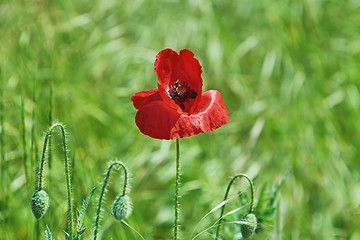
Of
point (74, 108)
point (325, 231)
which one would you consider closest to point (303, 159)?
point (325, 231)

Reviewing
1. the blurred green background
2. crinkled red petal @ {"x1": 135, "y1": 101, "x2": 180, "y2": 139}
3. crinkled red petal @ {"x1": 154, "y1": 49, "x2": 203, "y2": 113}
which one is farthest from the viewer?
the blurred green background

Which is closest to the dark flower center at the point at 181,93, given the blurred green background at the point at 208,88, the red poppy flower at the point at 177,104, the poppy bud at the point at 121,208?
the red poppy flower at the point at 177,104

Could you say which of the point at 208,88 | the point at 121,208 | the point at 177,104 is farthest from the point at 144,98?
the point at 208,88

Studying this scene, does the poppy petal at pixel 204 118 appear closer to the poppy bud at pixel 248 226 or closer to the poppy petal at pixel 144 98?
the poppy petal at pixel 144 98

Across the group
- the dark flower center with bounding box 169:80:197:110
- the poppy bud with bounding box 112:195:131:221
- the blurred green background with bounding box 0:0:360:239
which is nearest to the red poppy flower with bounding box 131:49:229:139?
the dark flower center with bounding box 169:80:197:110

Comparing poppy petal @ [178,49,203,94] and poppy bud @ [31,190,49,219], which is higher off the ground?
poppy petal @ [178,49,203,94]

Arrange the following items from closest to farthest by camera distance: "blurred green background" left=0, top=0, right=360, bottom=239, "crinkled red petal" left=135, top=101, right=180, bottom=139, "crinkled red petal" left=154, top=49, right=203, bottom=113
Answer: "crinkled red petal" left=135, top=101, right=180, bottom=139 → "crinkled red petal" left=154, top=49, right=203, bottom=113 → "blurred green background" left=0, top=0, right=360, bottom=239

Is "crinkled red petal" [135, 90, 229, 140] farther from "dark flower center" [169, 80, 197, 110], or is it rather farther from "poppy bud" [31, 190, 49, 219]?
"poppy bud" [31, 190, 49, 219]
